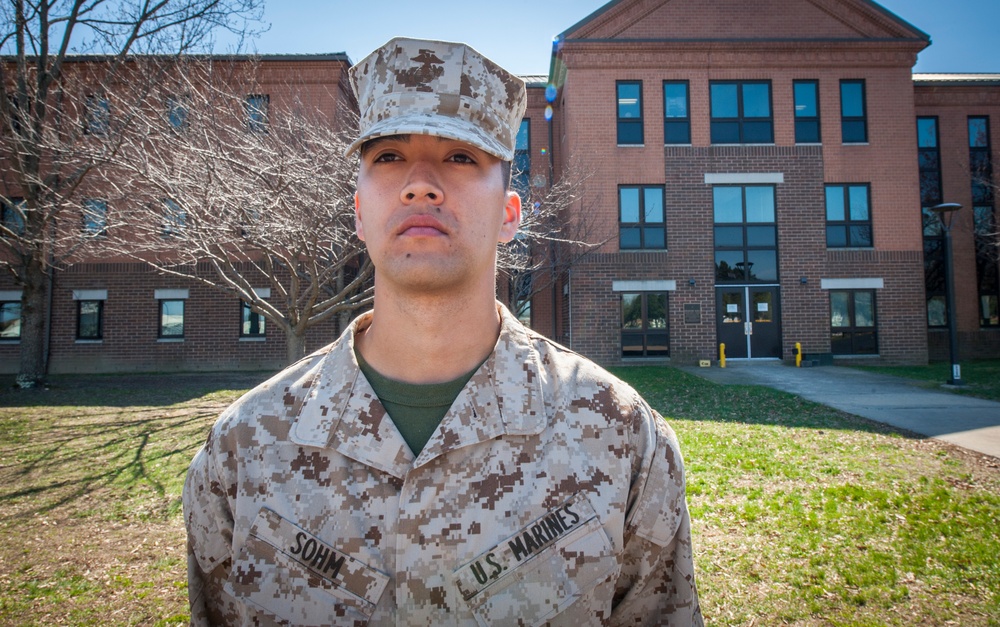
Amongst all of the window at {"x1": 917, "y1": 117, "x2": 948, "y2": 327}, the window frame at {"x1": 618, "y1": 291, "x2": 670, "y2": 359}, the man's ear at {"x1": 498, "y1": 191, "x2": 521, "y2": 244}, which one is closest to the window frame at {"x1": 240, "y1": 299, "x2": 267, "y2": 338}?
the window frame at {"x1": 618, "y1": 291, "x2": 670, "y2": 359}

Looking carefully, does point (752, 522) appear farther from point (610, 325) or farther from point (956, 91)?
point (956, 91)

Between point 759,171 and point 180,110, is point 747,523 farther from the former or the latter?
point 759,171

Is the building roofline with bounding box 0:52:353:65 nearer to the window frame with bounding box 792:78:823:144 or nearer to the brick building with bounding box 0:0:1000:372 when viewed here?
the brick building with bounding box 0:0:1000:372

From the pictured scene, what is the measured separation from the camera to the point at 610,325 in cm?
1698

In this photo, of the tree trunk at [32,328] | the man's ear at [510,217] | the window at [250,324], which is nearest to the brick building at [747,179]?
the window at [250,324]

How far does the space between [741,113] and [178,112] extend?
16.5 m

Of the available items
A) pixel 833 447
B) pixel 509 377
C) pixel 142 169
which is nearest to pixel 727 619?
pixel 509 377

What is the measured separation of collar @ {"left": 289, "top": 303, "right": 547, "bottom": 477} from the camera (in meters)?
1.51

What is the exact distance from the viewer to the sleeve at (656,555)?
5.17ft

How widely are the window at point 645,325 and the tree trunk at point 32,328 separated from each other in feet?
52.5

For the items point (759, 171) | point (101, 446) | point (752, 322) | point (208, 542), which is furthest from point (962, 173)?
point (101, 446)

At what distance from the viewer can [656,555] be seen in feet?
5.26

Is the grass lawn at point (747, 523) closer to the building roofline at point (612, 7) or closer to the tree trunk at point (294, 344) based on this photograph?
the tree trunk at point (294, 344)

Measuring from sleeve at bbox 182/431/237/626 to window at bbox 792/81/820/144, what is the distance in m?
20.2
